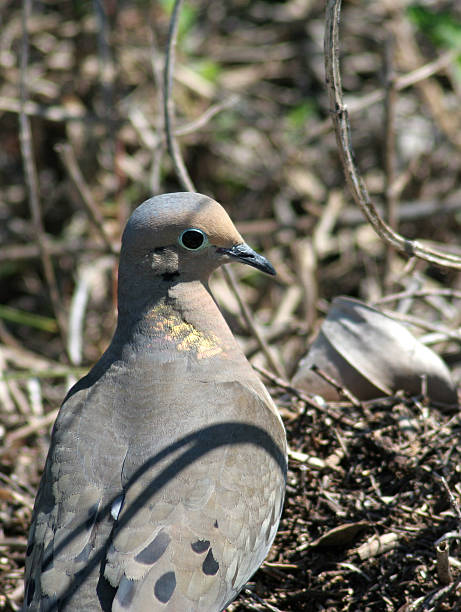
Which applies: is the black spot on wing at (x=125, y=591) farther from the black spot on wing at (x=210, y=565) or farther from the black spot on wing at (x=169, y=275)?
the black spot on wing at (x=169, y=275)

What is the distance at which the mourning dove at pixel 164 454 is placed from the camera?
230 centimetres

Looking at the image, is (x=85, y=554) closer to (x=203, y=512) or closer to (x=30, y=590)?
(x=30, y=590)

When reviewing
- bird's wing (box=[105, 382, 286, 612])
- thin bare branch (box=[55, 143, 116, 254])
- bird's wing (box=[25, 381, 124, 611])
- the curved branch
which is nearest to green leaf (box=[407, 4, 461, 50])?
thin bare branch (box=[55, 143, 116, 254])

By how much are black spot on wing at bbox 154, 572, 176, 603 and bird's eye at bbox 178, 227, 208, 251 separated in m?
1.06

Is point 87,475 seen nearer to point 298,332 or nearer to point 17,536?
point 17,536

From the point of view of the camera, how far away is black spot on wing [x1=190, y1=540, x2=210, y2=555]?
234cm

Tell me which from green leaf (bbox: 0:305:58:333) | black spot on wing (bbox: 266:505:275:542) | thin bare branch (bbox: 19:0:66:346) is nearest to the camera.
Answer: black spot on wing (bbox: 266:505:275:542)

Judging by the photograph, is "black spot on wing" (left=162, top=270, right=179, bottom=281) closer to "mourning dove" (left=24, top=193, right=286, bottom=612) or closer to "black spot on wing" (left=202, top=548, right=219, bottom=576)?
"mourning dove" (left=24, top=193, right=286, bottom=612)

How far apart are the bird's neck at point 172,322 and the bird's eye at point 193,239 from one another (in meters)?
0.14

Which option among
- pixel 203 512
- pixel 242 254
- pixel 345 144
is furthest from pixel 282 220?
pixel 203 512

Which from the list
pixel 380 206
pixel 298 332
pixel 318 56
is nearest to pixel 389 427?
pixel 298 332

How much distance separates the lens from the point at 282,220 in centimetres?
523

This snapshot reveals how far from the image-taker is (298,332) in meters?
4.21

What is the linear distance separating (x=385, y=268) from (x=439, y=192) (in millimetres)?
1166
